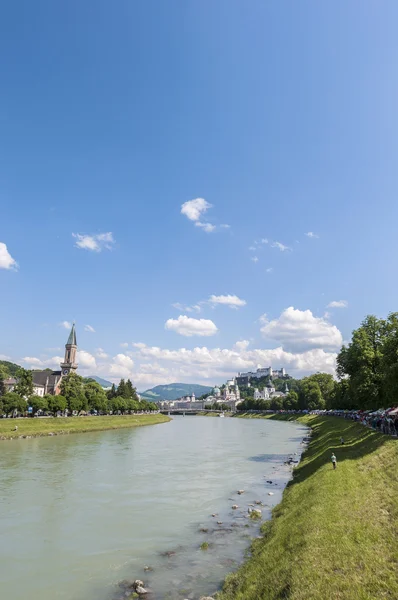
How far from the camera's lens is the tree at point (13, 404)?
91250 mm

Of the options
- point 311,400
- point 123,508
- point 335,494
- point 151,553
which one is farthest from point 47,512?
point 311,400

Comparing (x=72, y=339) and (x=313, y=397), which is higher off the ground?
(x=72, y=339)

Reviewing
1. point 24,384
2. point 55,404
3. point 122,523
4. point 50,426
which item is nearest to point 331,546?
point 122,523

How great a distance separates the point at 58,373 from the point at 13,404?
4050 inches

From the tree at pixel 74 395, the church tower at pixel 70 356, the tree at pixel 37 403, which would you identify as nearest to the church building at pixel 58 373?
the church tower at pixel 70 356

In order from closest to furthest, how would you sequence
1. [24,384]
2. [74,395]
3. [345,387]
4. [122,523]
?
[122,523], [345,387], [24,384], [74,395]

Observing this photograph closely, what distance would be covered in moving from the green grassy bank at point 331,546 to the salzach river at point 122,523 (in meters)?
2.09

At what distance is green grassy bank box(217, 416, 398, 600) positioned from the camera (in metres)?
11.7

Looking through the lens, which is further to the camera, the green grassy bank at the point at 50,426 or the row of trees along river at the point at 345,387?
the green grassy bank at the point at 50,426

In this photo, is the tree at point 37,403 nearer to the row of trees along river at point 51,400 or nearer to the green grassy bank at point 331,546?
the row of trees along river at point 51,400

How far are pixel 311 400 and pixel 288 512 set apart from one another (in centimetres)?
15642

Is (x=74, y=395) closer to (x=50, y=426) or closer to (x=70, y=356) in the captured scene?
(x=50, y=426)

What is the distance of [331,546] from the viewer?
14391 millimetres

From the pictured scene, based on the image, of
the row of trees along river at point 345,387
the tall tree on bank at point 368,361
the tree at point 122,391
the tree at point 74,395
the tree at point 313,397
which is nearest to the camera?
the row of trees along river at point 345,387
